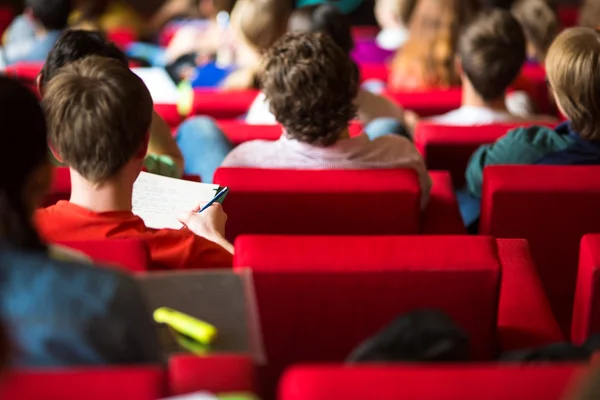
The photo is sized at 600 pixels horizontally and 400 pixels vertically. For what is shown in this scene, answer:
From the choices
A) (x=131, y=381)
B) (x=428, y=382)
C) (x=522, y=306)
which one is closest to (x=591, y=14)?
(x=522, y=306)

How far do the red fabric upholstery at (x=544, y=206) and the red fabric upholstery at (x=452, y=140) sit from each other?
1.77 feet

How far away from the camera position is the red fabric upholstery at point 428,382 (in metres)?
1.25

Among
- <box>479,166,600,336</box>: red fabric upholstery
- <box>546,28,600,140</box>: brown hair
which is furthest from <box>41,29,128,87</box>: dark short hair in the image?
<box>546,28,600,140</box>: brown hair

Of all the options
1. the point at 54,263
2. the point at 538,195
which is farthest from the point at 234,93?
the point at 54,263

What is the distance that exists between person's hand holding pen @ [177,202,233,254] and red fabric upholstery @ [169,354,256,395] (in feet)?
2.88

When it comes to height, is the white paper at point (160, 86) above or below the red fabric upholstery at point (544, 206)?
below

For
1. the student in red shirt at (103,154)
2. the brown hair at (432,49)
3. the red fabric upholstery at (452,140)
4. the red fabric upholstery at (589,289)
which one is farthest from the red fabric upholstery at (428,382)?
the brown hair at (432,49)

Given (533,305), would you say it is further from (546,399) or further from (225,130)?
(225,130)

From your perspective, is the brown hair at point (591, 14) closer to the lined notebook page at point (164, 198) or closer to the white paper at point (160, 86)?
the white paper at point (160, 86)

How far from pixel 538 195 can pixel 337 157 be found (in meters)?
0.57

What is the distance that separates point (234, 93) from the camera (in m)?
3.71

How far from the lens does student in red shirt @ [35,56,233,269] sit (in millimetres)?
1990

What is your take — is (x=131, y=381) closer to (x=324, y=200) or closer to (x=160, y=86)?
(x=324, y=200)

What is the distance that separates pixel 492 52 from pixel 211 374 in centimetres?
244
